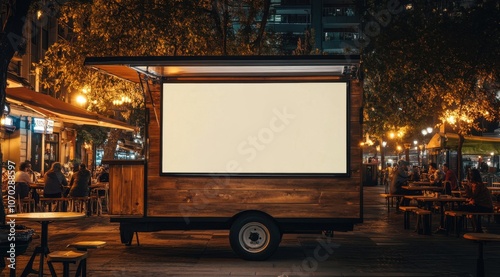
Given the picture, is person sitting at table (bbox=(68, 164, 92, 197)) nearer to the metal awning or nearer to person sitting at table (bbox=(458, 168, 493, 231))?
the metal awning

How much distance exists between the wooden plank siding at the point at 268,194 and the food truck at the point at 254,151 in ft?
0.05

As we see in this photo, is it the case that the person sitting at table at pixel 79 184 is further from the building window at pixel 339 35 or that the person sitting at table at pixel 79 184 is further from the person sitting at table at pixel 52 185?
the building window at pixel 339 35

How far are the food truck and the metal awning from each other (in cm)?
4

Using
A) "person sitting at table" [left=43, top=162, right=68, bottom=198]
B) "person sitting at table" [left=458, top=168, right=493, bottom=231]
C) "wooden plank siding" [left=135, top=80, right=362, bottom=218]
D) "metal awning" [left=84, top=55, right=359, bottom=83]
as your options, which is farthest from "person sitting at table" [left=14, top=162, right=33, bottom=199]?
"person sitting at table" [left=458, top=168, right=493, bottom=231]

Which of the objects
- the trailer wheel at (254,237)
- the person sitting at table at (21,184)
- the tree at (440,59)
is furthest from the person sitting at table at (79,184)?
the tree at (440,59)

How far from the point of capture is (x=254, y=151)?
39.4 feet

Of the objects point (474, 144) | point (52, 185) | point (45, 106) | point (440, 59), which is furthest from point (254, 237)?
point (474, 144)

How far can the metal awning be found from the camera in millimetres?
11195

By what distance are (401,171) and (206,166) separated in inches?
456

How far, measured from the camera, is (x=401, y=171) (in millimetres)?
22250

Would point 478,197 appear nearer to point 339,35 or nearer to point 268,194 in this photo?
point 268,194

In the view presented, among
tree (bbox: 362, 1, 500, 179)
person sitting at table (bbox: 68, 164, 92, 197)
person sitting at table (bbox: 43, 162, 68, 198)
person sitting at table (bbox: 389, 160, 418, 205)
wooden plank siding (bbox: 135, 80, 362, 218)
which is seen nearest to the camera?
wooden plank siding (bbox: 135, 80, 362, 218)

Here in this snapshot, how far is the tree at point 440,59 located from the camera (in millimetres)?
24531

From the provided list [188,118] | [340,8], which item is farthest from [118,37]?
[340,8]
